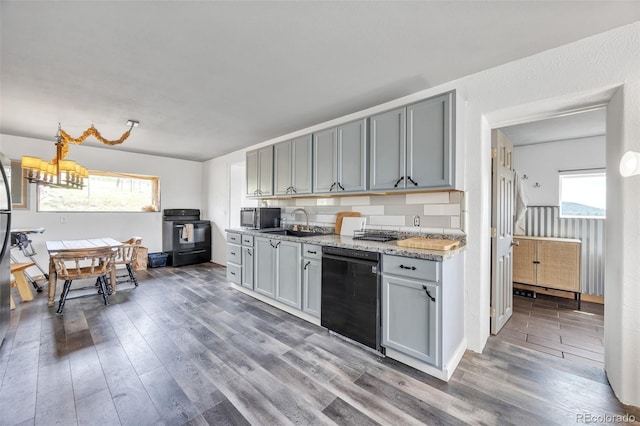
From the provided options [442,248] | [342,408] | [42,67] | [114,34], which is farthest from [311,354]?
[42,67]

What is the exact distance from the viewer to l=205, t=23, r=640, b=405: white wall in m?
1.65

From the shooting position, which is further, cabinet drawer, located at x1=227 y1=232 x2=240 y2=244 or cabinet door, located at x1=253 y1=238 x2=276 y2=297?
cabinet drawer, located at x1=227 y1=232 x2=240 y2=244

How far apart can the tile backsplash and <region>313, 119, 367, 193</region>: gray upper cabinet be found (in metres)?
0.40

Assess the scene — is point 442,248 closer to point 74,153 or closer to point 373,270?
point 373,270

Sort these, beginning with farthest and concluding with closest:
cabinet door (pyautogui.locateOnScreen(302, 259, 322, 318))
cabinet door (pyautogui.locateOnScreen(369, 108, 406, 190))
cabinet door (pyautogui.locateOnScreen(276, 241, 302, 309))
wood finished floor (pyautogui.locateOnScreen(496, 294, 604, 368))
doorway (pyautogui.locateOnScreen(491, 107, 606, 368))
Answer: cabinet door (pyautogui.locateOnScreen(276, 241, 302, 309)) < cabinet door (pyautogui.locateOnScreen(302, 259, 322, 318)) < doorway (pyautogui.locateOnScreen(491, 107, 606, 368)) < cabinet door (pyautogui.locateOnScreen(369, 108, 406, 190)) < wood finished floor (pyautogui.locateOnScreen(496, 294, 604, 368))

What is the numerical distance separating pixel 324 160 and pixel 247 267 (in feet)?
6.00

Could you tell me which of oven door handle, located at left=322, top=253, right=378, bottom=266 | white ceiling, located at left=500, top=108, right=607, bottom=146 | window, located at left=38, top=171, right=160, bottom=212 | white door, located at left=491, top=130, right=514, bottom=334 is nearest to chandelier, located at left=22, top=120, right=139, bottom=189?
window, located at left=38, top=171, right=160, bottom=212

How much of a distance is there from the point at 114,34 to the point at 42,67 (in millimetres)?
1023

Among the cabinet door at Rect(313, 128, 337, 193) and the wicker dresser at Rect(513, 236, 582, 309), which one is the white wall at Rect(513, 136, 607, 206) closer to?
the wicker dresser at Rect(513, 236, 582, 309)

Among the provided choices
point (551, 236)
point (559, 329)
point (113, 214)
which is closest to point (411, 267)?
point (559, 329)

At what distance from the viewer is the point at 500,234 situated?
2.69 metres

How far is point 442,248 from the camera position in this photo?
193cm

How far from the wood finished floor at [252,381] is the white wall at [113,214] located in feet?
8.19

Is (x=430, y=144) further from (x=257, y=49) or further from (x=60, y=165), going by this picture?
(x=60, y=165)
